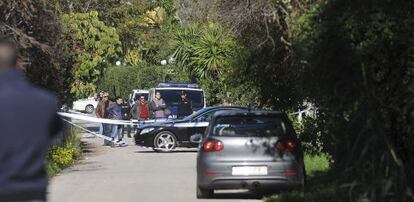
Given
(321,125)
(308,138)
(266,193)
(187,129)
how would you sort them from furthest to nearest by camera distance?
(187,129) < (308,138) < (321,125) < (266,193)

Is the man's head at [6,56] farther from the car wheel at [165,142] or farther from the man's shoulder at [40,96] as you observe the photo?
the car wheel at [165,142]

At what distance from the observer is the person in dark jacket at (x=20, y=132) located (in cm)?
555

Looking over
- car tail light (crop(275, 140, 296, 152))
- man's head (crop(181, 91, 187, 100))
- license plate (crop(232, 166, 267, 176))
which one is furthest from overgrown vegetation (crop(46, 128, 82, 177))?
man's head (crop(181, 91, 187, 100))

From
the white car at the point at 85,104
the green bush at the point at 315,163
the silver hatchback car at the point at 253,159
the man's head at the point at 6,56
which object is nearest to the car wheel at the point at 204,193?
the silver hatchback car at the point at 253,159

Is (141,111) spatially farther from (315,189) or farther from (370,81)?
(370,81)

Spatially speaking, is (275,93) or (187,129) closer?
(275,93)

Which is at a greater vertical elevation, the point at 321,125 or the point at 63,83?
the point at 63,83

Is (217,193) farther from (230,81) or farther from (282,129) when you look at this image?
(230,81)

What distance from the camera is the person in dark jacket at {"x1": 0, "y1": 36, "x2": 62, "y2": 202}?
555 centimetres

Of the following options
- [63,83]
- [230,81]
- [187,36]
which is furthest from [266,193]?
[187,36]

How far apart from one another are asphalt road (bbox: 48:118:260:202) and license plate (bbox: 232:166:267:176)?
2.78ft

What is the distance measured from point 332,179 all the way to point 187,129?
12.6 meters

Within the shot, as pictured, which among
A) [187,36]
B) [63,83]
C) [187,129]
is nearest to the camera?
[63,83]

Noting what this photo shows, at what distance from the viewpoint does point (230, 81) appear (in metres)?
18.2
